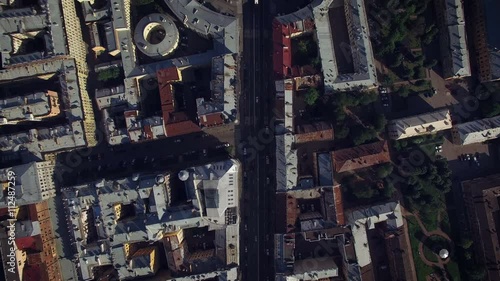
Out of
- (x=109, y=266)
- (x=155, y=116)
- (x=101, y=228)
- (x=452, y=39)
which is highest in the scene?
(x=452, y=39)

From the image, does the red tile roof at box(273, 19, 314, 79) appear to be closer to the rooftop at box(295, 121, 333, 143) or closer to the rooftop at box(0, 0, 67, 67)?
the rooftop at box(295, 121, 333, 143)

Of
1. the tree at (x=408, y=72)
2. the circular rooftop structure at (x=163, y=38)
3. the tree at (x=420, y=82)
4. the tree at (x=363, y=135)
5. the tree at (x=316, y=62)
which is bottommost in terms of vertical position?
the tree at (x=363, y=135)

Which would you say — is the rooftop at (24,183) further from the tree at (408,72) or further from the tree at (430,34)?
the tree at (430,34)

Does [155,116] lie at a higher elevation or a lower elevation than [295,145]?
higher

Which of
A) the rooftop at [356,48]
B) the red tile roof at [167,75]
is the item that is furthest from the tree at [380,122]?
the red tile roof at [167,75]

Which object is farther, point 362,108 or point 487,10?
point 362,108

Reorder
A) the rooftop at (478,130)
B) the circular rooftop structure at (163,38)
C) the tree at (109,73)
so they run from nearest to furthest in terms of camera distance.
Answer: the rooftop at (478,130)
the circular rooftop structure at (163,38)
the tree at (109,73)

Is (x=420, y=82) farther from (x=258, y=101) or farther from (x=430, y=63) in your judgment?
(x=258, y=101)

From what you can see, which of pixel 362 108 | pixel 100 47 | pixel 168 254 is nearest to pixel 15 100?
pixel 100 47

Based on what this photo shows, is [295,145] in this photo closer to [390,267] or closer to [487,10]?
[390,267]
